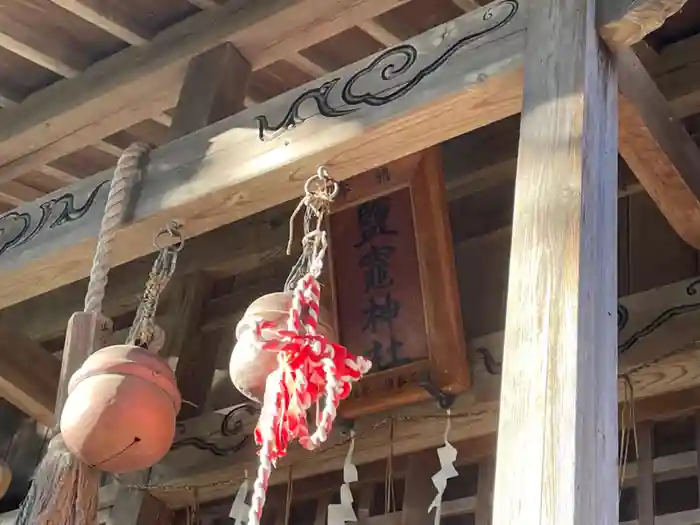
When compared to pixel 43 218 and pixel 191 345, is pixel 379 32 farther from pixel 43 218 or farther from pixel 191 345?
pixel 191 345

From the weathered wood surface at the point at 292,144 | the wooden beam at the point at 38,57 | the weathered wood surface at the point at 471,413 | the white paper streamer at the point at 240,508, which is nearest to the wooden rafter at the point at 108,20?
the wooden beam at the point at 38,57

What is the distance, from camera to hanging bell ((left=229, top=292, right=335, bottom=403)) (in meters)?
1.76

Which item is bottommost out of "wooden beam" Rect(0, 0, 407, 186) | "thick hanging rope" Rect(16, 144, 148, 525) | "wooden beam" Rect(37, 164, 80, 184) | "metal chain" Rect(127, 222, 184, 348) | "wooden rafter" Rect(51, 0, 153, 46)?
"thick hanging rope" Rect(16, 144, 148, 525)

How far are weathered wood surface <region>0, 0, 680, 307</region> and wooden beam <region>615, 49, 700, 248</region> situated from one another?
0.44 feet

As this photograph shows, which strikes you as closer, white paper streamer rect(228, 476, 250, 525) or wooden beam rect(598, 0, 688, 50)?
wooden beam rect(598, 0, 688, 50)

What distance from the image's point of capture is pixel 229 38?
237 centimetres

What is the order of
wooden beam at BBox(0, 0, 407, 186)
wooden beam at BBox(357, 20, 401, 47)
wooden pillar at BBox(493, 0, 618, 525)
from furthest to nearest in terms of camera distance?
1. wooden beam at BBox(357, 20, 401, 47)
2. wooden beam at BBox(0, 0, 407, 186)
3. wooden pillar at BBox(493, 0, 618, 525)

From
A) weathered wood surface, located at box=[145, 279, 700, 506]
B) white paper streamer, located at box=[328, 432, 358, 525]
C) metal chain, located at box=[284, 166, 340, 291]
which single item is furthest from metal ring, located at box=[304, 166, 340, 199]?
white paper streamer, located at box=[328, 432, 358, 525]

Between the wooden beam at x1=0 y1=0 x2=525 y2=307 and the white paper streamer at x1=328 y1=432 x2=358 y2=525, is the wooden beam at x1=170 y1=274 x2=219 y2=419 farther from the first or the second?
the wooden beam at x1=0 y1=0 x2=525 y2=307

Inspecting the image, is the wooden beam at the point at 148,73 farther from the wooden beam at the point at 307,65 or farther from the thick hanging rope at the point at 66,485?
the thick hanging rope at the point at 66,485

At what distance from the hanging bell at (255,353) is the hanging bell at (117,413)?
0.52 feet

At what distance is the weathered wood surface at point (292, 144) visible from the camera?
5.44 feet

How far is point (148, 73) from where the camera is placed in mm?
2463

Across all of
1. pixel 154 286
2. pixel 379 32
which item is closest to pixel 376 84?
pixel 154 286
